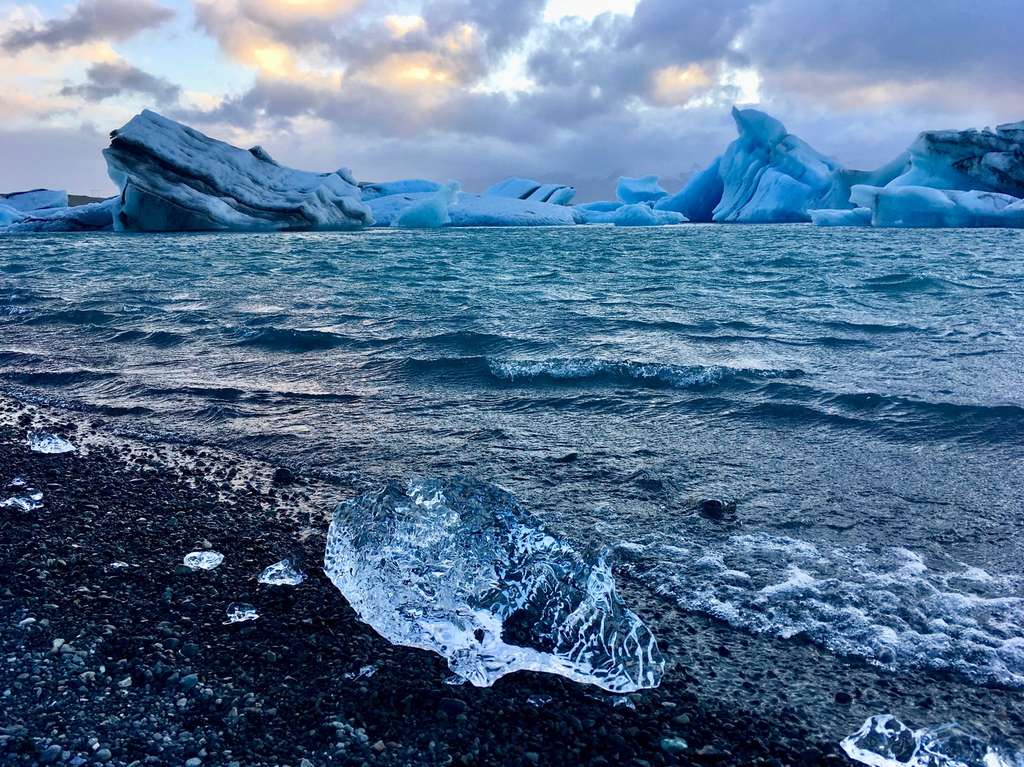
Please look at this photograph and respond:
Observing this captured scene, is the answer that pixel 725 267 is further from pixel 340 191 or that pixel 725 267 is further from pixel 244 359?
pixel 340 191

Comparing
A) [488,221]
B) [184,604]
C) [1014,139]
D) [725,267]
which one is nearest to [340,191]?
[488,221]

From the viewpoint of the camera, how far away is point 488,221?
137ft

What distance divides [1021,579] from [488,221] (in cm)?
4026

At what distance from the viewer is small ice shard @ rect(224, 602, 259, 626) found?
2.53 metres

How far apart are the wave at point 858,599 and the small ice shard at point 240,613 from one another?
1.41 meters

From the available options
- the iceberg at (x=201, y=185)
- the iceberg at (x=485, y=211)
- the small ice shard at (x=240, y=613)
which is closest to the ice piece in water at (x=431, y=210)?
the iceberg at (x=485, y=211)

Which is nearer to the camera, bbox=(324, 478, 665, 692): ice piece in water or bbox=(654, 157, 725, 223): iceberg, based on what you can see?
bbox=(324, 478, 665, 692): ice piece in water

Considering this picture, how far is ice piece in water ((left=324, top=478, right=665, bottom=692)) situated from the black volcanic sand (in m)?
0.07

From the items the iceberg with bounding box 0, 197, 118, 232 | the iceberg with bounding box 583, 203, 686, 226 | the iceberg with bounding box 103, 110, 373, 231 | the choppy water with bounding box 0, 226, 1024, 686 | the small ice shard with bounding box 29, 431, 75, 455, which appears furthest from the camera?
the iceberg with bounding box 583, 203, 686, 226

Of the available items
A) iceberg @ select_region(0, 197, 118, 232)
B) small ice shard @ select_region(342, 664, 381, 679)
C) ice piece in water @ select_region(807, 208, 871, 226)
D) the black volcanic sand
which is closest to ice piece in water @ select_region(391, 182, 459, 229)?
iceberg @ select_region(0, 197, 118, 232)

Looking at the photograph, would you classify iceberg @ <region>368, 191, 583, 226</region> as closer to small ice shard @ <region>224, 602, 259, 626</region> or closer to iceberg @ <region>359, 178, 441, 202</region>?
iceberg @ <region>359, 178, 441, 202</region>

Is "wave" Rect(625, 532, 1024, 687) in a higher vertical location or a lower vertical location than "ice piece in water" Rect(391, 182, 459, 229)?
lower

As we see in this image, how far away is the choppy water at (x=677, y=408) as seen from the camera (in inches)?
115

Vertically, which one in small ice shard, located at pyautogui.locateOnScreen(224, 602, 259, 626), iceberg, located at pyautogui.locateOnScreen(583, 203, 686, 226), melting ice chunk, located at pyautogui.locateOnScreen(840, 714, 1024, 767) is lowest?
melting ice chunk, located at pyautogui.locateOnScreen(840, 714, 1024, 767)
